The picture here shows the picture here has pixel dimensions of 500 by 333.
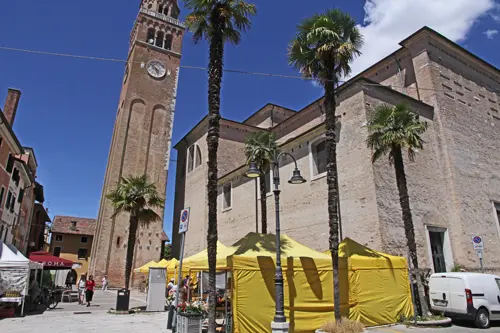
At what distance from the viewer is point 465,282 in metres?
11.3

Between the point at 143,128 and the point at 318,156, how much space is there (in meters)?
22.2

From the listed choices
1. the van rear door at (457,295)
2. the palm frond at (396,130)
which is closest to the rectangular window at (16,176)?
the palm frond at (396,130)

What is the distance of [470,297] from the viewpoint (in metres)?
11.0

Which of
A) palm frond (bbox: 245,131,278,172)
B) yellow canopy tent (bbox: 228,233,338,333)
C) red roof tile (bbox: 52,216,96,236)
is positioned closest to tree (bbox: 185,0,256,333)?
yellow canopy tent (bbox: 228,233,338,333)

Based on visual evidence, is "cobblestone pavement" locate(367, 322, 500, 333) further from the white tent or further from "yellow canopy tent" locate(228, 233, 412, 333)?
the white tent

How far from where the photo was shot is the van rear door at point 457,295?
11125mm

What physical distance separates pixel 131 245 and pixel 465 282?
1415 cm

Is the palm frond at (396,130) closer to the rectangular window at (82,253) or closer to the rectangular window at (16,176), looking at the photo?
the rectangular window at (16,176)

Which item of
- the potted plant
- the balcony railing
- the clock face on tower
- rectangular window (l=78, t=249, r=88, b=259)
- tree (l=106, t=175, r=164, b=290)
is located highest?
the balcony railing

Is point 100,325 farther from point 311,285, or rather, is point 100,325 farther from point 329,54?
point 329,54

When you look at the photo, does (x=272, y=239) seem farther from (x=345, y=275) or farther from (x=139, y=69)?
(x=139, y=69)

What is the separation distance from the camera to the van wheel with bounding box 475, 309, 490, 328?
10.9 meters

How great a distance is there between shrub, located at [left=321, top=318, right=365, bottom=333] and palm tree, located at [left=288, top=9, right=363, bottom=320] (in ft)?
10.5

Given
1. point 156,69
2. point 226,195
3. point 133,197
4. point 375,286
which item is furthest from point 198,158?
point 375,286
